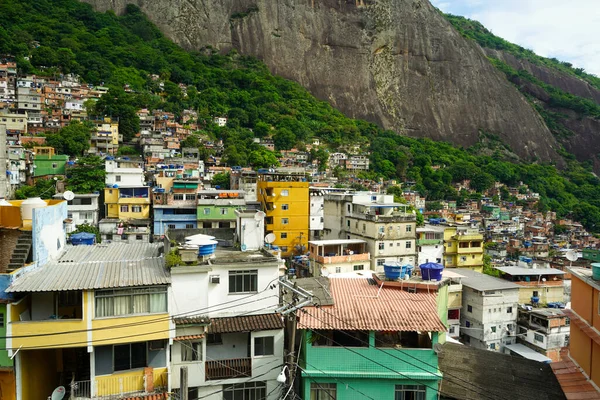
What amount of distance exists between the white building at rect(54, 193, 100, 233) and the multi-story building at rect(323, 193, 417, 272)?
19913mm

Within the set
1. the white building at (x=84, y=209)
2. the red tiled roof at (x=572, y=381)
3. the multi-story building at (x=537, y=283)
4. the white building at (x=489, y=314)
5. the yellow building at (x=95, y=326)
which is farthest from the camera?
the white building at (x=84, y=209)

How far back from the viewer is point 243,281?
437 inches

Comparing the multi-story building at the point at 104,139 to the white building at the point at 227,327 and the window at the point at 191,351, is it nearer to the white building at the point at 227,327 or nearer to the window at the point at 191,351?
the white building at the point at 227,327

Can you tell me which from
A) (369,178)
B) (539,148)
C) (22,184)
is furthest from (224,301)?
(539,148)

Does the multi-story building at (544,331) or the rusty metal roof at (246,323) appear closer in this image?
the rusty metal roof at (246,323)

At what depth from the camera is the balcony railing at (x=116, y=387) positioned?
30.5 feet

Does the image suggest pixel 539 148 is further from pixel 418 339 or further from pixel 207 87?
pixel 418 339

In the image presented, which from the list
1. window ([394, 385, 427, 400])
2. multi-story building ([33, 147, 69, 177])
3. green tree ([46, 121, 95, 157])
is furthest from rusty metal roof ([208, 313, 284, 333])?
green tree ([46, 121, 95, 157])

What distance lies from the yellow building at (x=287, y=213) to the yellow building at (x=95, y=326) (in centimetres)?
2383

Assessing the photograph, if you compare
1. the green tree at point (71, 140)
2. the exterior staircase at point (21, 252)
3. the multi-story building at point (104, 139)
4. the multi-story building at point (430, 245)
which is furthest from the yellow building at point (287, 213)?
the green tree at point (71, 140)

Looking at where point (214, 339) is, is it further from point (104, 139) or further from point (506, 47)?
point (506, 47)

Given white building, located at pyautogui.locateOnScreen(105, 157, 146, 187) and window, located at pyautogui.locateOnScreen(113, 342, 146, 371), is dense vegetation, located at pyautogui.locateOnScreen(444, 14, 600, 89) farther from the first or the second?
window, located at pyautogui.locateOnScreen(113, 342, 146, 371)

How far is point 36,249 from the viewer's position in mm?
9914

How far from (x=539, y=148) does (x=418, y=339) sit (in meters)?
117
